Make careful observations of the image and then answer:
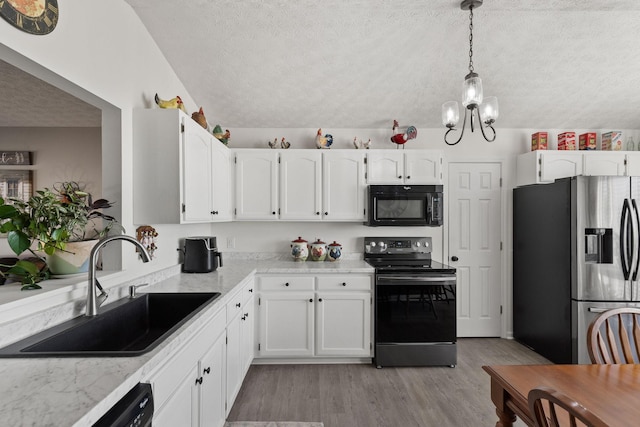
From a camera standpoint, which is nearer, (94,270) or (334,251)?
(94,270)

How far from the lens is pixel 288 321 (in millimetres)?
3016

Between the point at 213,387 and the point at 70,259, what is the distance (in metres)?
0.98

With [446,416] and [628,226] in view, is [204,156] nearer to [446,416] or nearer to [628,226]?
[446,416]

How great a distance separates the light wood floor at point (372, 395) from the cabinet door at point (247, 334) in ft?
0.69

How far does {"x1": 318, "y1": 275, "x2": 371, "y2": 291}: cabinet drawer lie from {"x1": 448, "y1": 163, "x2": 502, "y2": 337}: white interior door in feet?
4.17

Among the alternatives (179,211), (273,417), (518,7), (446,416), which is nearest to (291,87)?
(179,211)

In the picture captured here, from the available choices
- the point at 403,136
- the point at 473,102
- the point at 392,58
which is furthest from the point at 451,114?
the point at 403,136

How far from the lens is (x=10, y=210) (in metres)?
1.33

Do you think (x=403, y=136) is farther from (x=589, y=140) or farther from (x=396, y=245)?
(x=589, y=140)

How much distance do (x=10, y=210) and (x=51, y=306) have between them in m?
0.42

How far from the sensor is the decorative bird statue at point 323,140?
3.41m

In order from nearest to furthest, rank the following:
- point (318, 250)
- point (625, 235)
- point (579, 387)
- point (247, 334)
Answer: point (579, 387) < point (247, 334) < point (625, 235) < point (318, 250)

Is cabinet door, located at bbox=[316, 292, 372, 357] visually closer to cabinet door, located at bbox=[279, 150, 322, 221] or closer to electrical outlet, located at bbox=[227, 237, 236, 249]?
cabinet door, located at bbox=[279, 150, 322, 221]

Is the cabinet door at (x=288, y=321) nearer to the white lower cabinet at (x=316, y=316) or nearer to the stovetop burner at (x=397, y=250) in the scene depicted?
the white lower cabinet at (x=316, y=316)
